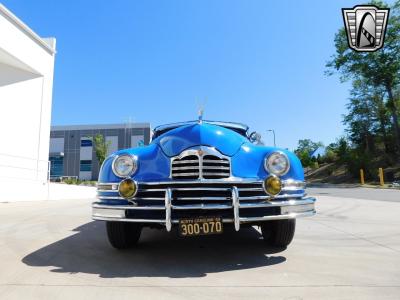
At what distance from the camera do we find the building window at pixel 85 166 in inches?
1740

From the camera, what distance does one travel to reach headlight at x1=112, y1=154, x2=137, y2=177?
121 inches

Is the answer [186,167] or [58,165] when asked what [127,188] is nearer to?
[186,167]

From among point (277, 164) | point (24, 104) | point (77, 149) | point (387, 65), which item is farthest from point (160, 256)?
point (77, 149)

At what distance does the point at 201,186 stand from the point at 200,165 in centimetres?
21

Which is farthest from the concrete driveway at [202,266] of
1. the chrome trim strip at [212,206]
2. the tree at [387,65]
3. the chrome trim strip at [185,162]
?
the tree at [387,65]

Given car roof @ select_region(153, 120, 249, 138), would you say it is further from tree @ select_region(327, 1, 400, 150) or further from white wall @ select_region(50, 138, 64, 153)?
white wall @ select_region(50, 138, 64, 153)

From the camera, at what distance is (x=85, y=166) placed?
4425cm

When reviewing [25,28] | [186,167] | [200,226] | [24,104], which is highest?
[25,28]

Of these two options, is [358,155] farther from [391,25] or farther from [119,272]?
[119,272]

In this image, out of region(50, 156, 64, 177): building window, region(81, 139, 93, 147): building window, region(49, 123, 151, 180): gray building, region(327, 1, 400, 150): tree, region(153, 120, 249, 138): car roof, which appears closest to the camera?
region(153, 120, 249, 138): car roof

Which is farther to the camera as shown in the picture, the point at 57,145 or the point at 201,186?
the point at 57,145

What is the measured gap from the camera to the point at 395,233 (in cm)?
443

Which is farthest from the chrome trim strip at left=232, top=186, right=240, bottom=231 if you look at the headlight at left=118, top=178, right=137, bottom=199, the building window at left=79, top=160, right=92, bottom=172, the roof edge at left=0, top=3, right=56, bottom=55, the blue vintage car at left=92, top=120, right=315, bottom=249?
the building window at left=79, top=160, right=92, bottom=172

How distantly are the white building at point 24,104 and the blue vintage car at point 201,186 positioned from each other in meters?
10.3
